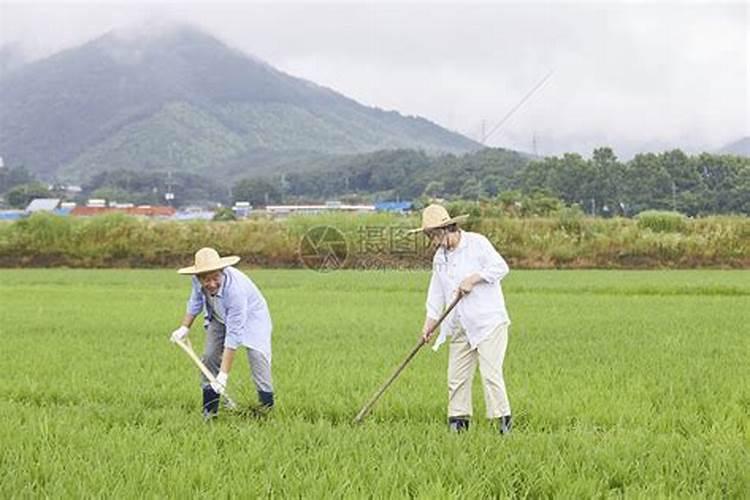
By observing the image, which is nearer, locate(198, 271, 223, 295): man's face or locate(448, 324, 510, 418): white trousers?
locate(448, 324, 510, 418): white trousers

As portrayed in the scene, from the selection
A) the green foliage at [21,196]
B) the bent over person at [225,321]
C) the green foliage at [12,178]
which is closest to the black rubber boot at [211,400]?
the bent over person at [225,321]

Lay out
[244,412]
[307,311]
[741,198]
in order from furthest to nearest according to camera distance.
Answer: [741,198] → [307,311] → [244,412]

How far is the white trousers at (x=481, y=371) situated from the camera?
5.26 m

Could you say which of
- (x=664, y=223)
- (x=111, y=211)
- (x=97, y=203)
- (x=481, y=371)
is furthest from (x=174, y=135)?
(x=481, y=371)

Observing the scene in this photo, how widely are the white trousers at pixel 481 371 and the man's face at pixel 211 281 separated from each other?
1.51 m

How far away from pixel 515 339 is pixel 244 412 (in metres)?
4.91

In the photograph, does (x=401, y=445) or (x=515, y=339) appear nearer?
(x=401, y=445)

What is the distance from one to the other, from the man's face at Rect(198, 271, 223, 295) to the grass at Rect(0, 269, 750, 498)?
822mm

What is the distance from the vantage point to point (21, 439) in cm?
476

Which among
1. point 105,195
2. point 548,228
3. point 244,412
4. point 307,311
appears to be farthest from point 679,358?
point 105,195

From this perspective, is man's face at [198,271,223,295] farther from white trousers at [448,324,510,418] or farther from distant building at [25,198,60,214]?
distant building at [25,198,60,214]

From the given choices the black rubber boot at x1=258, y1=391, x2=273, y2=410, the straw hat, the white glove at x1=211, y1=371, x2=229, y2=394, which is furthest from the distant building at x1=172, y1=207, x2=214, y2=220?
the white glove at x1=211, y1=371, x2=229, y2=394

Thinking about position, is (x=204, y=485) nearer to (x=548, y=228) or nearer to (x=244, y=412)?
(x=244, y=412)

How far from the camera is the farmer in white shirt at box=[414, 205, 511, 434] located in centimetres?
523
